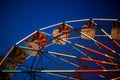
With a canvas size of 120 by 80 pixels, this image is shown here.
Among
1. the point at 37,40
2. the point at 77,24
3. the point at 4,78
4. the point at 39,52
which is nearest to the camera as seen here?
the point at 39,52

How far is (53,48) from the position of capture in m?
13.8

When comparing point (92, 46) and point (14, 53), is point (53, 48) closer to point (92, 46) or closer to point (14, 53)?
point (92, 46)

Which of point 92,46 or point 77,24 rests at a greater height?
point 77,24

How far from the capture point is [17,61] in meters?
8.61

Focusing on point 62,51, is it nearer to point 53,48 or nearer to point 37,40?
point 53,48

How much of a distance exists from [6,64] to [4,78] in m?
0.90

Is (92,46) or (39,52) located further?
(92,46)

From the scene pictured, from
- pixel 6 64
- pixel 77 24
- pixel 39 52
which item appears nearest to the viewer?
pixel 39 52

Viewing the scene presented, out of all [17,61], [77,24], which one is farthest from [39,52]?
[77,24]

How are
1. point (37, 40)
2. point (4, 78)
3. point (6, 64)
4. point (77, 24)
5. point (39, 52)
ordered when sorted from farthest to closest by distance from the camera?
1. point (77, 24)
2. point (37, 40)
3. point (6, 64)
4. point (4, 78)
5. point (39, 52)

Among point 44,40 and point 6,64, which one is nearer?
point 6,64

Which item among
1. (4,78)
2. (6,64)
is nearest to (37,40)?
(6,64)

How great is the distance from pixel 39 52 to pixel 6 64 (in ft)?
6.07

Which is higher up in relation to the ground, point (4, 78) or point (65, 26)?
point (65, 26)
